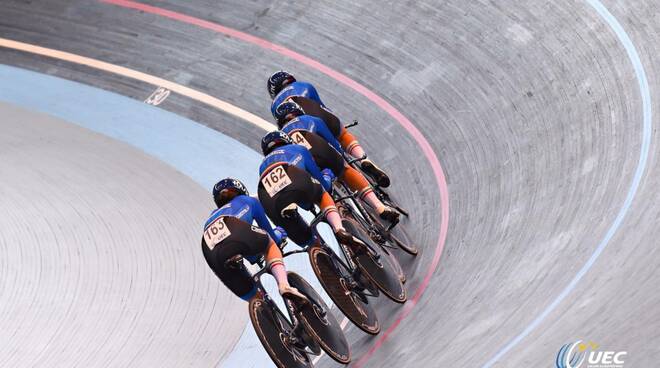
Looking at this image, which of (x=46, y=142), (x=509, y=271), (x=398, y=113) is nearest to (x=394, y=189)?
(x=398, y=113)

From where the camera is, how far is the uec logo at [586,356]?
5.32 metres

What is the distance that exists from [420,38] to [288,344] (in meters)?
4.93

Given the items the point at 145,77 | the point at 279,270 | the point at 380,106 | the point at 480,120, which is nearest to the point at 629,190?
the point at 279,270

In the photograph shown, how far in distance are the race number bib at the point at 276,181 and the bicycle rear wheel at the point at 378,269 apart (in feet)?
2.60

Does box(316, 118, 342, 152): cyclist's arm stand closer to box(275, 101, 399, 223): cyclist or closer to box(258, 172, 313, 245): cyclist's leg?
box(275, 101, 399, 223): cyclist

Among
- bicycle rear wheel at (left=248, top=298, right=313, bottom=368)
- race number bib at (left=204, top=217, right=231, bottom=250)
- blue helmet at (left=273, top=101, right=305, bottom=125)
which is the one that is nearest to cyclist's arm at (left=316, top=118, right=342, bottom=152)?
blue helmet at (left=273, top=101, right=305, bottom=125)

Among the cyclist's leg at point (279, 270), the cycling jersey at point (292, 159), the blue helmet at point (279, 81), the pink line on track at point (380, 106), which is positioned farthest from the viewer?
the blue helmet at point (279, 81)

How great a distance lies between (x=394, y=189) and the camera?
10.0 m

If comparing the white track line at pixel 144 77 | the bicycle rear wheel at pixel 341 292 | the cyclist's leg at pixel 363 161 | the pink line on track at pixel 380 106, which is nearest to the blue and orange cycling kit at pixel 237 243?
the bicycle rear wheel at pixel 341 292

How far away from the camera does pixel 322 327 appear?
7695mm

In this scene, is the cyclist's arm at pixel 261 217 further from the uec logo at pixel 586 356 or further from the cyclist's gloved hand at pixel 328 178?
the uec logo at pixel 586 356

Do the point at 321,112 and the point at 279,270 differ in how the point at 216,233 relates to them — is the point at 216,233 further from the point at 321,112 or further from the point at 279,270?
the point at 321,112

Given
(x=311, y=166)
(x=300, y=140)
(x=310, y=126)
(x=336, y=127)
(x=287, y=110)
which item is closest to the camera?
(x=311, y=166)

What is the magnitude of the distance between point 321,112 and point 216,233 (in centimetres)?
218
